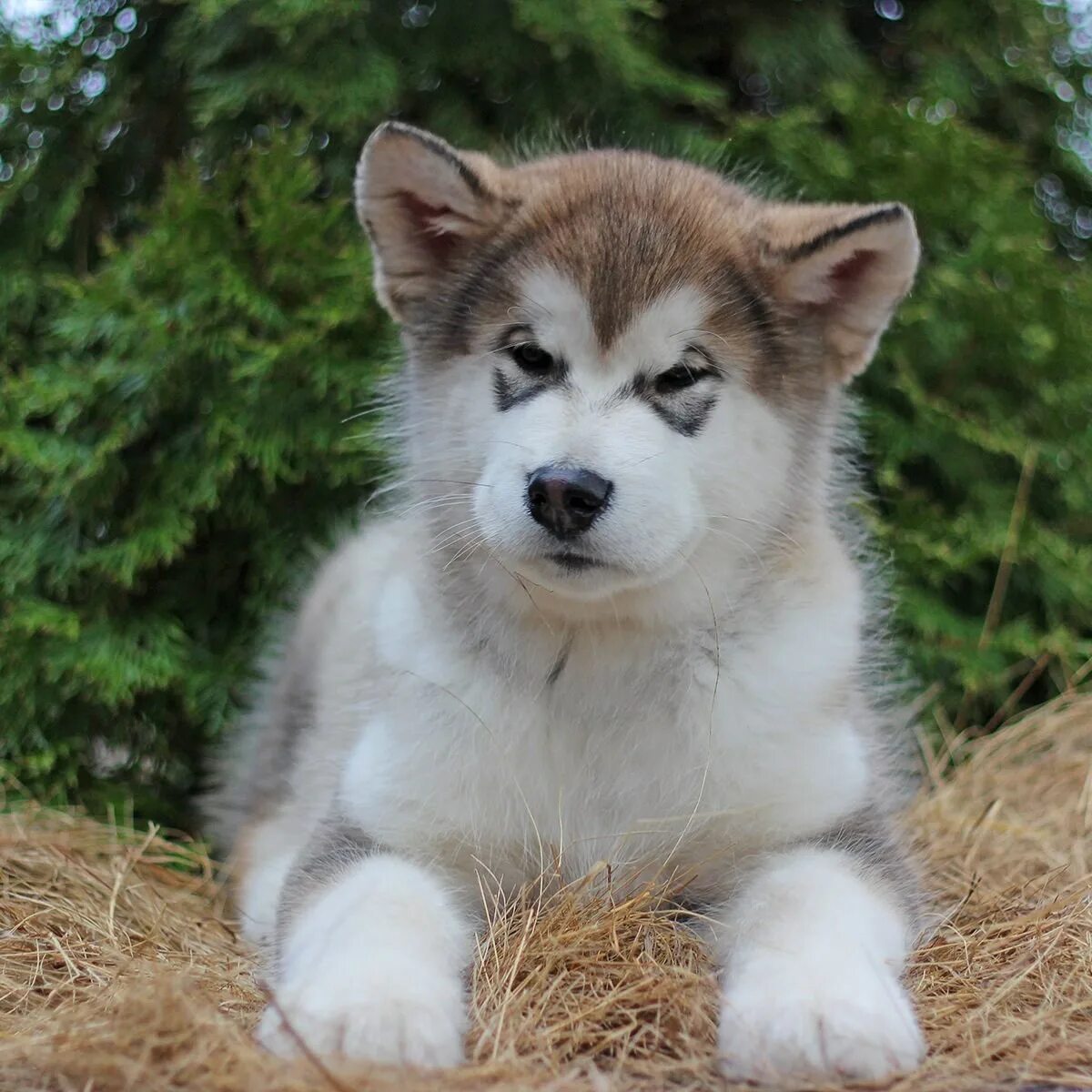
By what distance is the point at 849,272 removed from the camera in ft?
9.57

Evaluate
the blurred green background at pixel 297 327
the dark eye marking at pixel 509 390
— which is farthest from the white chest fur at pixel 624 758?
the blurred green background at pixel 297 327

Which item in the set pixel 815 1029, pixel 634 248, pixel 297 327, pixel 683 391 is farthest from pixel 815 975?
pixel 297 327

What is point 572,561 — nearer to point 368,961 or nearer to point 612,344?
point 612,344

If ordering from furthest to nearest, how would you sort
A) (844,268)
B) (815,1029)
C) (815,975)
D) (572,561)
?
(844,268), (572,561), (815,975), (815,1029)

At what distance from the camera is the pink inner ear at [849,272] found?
2875 millimetres

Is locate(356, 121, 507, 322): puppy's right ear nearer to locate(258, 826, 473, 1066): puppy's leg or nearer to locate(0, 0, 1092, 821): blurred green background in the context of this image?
locate(0, 0, 1092, 821): blurred green background

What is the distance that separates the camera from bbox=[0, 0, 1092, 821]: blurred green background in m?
4.02

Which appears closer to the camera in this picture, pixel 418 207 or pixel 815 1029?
pixel 815 1029

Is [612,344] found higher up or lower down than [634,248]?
lower down

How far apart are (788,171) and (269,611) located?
2.45 meters

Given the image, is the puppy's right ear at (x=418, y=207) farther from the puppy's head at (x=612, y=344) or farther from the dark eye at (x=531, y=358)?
the dark eye at (x=531, y=358)

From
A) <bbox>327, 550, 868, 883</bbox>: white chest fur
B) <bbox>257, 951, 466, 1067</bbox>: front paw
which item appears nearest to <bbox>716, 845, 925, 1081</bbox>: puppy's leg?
<bbox>327, 550, 868, 883</bbox>: white chest fur

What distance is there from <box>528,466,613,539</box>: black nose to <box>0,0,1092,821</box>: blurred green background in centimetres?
153

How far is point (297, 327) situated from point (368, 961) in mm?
2453
